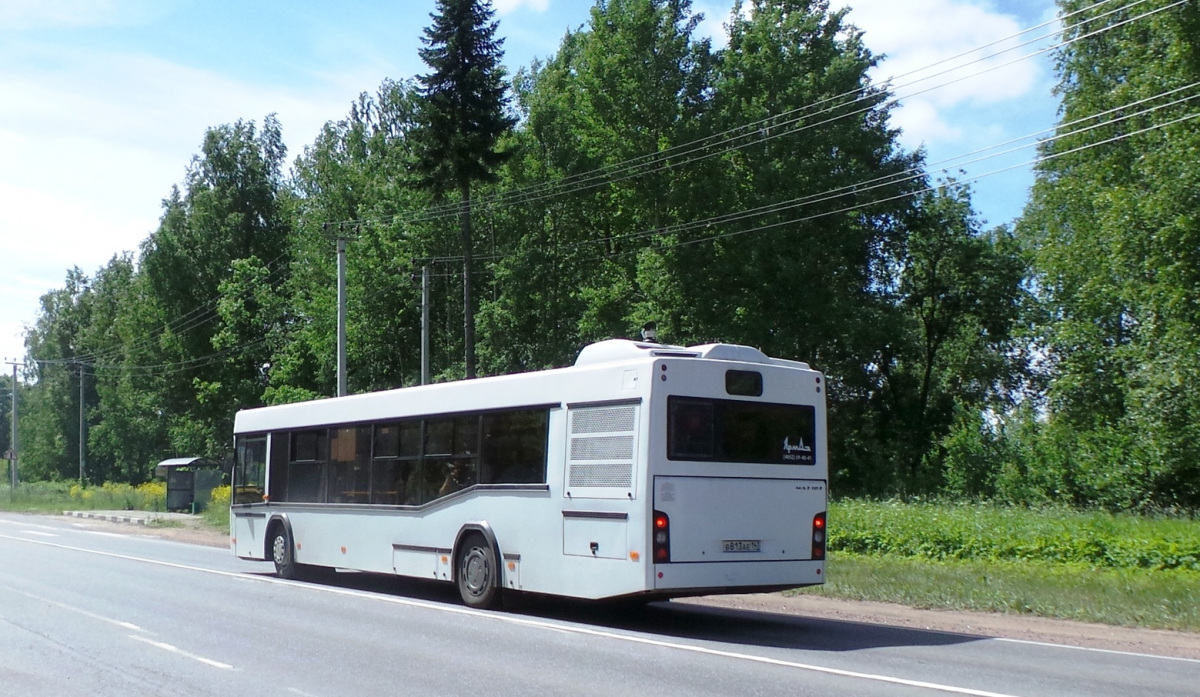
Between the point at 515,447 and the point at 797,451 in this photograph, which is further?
the point at 515,447

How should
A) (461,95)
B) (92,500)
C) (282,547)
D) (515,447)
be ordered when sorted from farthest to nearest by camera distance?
(92,500) < (461,95) < (282,547) < (515,447)

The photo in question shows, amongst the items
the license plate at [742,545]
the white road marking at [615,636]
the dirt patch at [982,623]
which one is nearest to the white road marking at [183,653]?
the white road marking at [615,636]

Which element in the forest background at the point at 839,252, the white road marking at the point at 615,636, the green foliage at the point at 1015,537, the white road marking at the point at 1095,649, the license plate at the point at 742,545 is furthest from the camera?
the forest background at the point at 839,252

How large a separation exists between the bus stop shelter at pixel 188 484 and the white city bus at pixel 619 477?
34.1 metres

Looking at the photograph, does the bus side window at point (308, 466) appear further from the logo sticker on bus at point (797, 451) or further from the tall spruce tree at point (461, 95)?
the tall spruce tree at point (461, 95)

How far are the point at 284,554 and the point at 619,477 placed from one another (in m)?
9.28

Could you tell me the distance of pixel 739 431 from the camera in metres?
12.9

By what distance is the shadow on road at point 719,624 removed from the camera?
473 inches

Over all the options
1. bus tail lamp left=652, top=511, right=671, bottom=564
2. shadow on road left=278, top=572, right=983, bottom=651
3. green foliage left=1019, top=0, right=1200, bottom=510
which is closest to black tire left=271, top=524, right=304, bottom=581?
shadow on road left=278, top=572, right=983, bottom=651

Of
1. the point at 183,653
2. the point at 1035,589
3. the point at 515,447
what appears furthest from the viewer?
the point at 1035,589

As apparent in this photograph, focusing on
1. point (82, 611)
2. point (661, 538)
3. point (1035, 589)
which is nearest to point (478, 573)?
point (661, 538)

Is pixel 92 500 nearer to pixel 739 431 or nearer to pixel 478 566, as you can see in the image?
pixel 478 566

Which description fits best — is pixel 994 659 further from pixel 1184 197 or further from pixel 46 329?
pixel 46 329

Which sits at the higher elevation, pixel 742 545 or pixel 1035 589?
pixel 742 545
